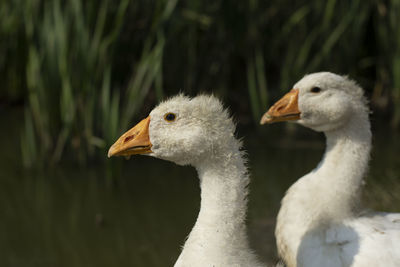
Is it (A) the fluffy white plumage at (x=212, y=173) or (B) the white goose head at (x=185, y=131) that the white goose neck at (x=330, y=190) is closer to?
(A) the fluffy white plumage at (x=212, y=173)

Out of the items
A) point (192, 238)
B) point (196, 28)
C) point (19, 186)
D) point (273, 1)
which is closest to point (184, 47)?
point (196, 28)

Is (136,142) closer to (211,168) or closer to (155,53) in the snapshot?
(211,168)

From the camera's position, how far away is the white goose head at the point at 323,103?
4102mm

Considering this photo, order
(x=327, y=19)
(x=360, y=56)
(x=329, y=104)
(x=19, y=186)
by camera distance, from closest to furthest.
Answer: (x=329, y=104)
(x=19, y=186)
(x=327, y=19)
(x=360, y=56)

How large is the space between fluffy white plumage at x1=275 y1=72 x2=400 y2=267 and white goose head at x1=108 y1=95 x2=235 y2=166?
1.25 m

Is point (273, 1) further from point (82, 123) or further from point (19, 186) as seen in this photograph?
point (19, 186)

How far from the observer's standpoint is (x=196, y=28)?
7.45 meters

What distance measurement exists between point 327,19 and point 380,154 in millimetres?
2022

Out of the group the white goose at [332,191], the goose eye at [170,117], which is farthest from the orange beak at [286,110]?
the goose eye at [170,117]

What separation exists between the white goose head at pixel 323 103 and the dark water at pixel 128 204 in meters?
1.47

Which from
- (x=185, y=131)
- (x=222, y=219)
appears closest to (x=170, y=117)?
(x=185, y=131)

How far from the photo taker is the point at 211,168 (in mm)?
2924

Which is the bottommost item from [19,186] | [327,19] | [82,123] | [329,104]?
[19,186]

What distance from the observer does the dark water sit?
5422 mm
